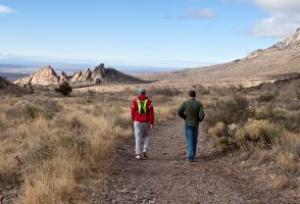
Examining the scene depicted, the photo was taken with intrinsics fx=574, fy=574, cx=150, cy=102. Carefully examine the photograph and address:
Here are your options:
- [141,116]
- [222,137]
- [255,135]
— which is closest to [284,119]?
[222,137]

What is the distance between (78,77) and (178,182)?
121 m

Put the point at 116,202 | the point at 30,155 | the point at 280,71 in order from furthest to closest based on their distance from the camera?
1. the point at 280,71
2. the point at 30,155
3. the point at 116,202

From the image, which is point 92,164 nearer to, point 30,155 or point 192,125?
point 30,155

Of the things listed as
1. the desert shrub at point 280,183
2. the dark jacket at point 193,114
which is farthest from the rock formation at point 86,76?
the desert shrub at point 280,183

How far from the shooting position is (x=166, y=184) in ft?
36.7

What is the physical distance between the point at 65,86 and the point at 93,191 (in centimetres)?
6045

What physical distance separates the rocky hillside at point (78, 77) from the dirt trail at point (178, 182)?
106 m

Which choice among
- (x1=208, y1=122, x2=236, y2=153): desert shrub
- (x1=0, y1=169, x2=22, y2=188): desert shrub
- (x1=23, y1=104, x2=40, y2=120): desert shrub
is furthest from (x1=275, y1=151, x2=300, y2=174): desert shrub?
(x1=23, y1=104, x2=40, y2=120): desert shrub

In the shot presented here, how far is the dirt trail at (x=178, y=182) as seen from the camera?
10.1 meters

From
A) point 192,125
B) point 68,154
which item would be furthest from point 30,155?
point 192,125

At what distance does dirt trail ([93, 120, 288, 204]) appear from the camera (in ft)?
33.0

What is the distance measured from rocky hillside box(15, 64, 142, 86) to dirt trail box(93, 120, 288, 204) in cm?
10615

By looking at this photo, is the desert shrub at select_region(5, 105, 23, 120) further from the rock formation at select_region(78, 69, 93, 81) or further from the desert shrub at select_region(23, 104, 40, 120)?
the rock formation at select_region(78, 69, 93, 81)

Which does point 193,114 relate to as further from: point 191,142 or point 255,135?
point 255,135
